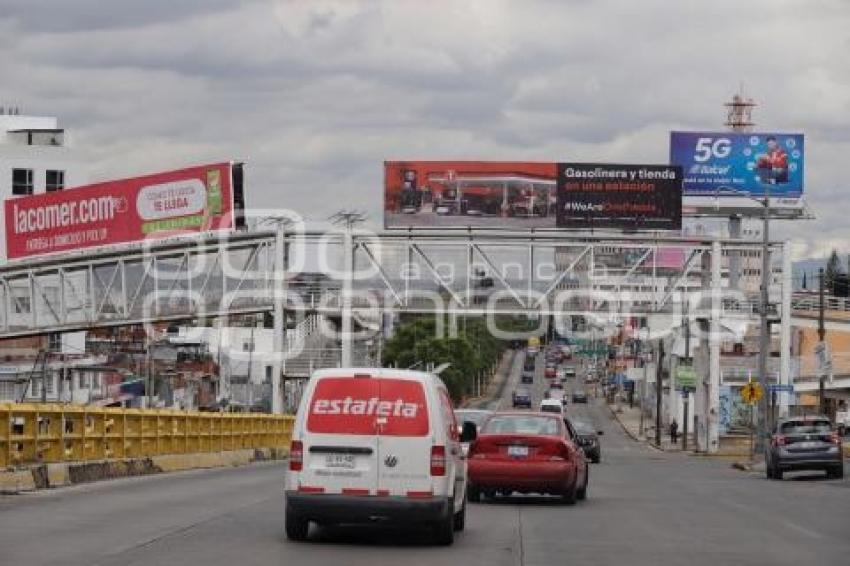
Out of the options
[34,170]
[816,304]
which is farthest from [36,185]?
[816,304]

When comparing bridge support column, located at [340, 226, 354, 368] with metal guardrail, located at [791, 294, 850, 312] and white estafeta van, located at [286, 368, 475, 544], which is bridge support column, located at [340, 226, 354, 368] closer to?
metal guardrail, located at [791, 294, 850, 312]

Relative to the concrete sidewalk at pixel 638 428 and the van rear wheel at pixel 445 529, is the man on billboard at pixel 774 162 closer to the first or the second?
the concrete sidewalk at pixel 638 428

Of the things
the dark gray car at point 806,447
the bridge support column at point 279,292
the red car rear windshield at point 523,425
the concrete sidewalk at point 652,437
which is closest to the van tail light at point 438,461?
the red car rear windshield at point 523,425

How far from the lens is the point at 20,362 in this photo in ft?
313

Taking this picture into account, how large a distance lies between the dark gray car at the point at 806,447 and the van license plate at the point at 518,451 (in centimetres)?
1771

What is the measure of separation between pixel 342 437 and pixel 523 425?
9317 mm

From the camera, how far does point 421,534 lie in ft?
65.1

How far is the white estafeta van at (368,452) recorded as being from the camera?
18047 millimetres

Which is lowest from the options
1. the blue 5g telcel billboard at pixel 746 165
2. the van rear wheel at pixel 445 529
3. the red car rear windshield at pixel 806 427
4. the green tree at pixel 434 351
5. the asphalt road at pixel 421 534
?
the green tree at pixel 434 351

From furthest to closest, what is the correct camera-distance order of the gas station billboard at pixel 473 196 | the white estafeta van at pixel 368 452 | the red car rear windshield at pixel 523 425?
1. the gas station billboard at pixel 473 196
2. the red car rear windshield at pixel 523 425
3. the white estafeta van at pixel 368 452

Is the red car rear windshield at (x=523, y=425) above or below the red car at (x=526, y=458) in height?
above

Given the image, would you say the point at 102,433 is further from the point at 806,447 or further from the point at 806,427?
the point at 806,427

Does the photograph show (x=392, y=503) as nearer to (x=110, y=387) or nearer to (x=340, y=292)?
(x=340, y=292)

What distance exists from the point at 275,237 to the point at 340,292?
521 centimetres
